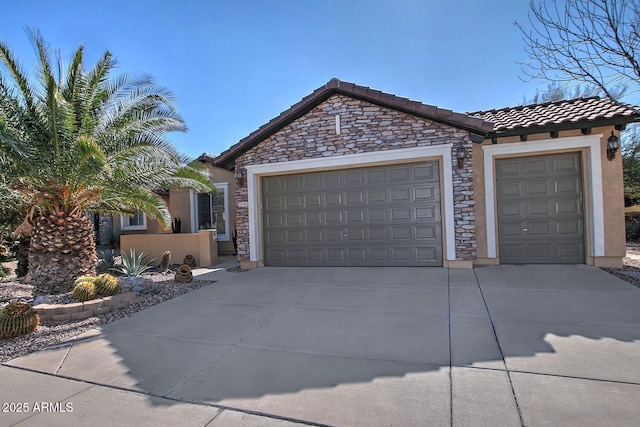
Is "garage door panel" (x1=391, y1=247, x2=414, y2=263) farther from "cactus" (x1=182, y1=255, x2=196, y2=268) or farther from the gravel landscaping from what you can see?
"cactus" (x1=182, y1=255, x2=196, y2=268)

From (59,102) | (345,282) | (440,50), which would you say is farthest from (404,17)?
(59,102)

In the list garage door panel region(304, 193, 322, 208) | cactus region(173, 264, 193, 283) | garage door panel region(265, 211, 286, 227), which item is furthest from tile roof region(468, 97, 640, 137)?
cactus region(173, 264, 193, 283)

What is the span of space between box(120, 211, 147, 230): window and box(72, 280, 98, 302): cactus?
33.8ft

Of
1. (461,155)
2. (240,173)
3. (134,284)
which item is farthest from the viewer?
(240,173)

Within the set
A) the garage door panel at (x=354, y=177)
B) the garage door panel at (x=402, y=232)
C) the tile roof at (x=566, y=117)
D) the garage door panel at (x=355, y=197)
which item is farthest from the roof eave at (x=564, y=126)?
the garage door panel at (x=355, y=197)

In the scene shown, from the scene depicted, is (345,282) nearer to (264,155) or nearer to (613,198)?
(264,155)

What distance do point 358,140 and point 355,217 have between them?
2.13m

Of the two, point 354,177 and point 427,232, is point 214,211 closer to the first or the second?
point 354,177

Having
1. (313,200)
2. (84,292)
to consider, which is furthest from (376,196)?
(84,292)

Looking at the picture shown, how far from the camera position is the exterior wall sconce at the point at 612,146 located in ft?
25.4

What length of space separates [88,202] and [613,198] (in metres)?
12.6

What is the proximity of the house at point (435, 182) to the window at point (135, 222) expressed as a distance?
8.25m

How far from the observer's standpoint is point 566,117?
7.89 metres

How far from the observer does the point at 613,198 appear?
7.93m
